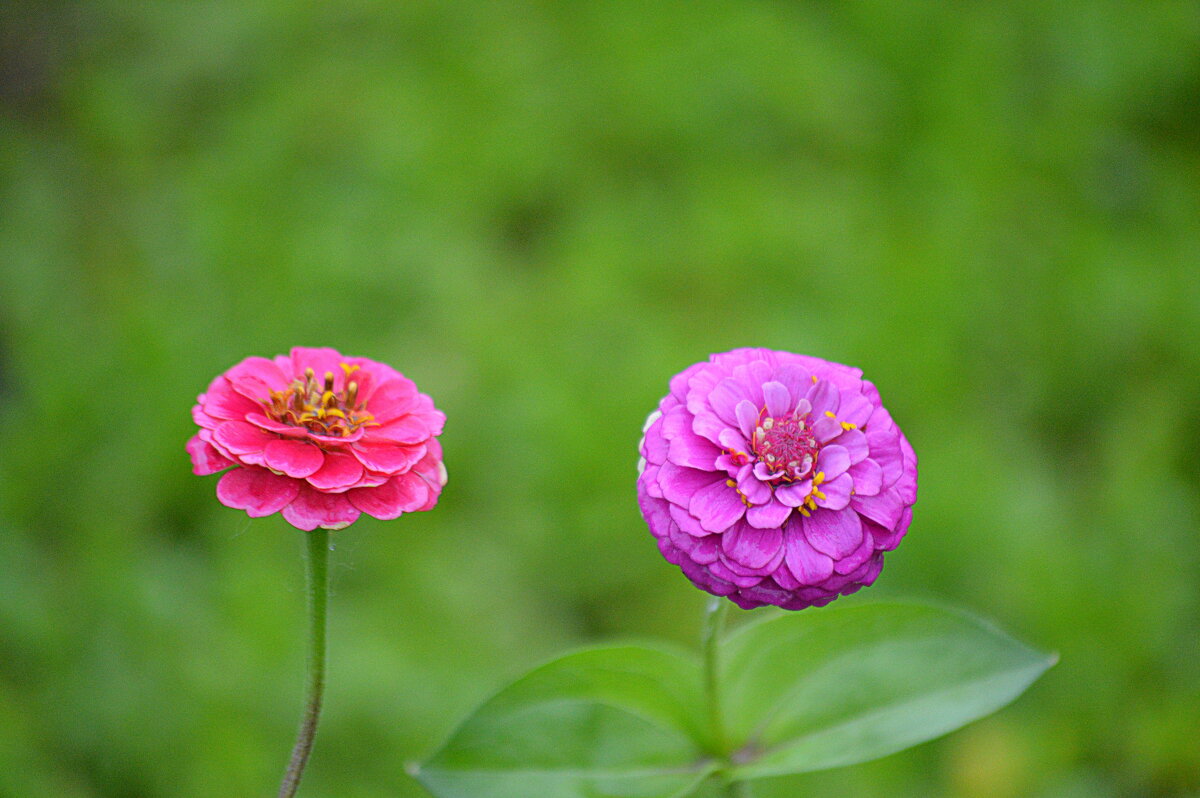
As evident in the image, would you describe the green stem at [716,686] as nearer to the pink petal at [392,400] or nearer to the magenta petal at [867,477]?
the magenta petal at [867,477]

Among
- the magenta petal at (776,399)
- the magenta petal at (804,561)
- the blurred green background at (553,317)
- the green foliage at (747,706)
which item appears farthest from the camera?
Result: the blurred green background at (553,317)

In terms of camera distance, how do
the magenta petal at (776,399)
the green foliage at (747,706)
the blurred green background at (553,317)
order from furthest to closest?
the blurred green background at (553,317), the green foliage at (747,706), the magenta petal at (776,399)

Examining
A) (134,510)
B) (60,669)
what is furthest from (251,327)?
(60,669)

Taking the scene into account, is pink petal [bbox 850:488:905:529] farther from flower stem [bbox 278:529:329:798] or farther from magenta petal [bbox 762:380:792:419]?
flower stem [bbox 278:529:329:798]

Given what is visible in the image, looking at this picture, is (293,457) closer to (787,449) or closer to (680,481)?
(680,481)

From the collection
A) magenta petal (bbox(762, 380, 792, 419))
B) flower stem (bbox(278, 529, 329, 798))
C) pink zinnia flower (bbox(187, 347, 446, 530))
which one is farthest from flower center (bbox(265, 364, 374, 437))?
magenta petal (bbox(762, 380, 792, 419))

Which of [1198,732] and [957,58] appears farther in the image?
[957,58]

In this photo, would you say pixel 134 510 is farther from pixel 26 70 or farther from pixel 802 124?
pixel 802 124

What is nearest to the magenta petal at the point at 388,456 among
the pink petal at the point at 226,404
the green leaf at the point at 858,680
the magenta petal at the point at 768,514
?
the pink petal at the point at 226,404

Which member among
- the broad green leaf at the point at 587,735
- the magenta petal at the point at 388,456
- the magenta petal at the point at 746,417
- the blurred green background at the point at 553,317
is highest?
the blurred green background at the point at 553,317
